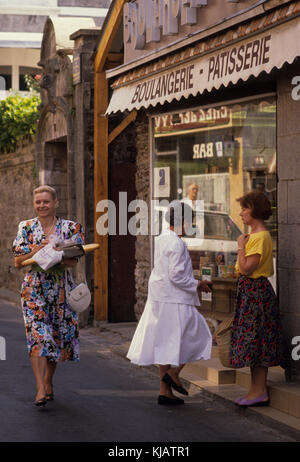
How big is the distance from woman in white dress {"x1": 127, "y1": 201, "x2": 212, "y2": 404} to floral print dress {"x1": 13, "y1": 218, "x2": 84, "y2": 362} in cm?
68

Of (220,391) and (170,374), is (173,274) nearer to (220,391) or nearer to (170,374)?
(170,374)

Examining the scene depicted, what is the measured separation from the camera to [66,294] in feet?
27.1

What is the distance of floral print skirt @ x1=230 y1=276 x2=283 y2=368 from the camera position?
7.98 m

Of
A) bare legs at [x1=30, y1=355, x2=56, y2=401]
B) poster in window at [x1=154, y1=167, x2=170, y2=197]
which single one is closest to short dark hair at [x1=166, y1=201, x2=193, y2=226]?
bare legs at [x1=30, y1=355, x2=56, y2=401]

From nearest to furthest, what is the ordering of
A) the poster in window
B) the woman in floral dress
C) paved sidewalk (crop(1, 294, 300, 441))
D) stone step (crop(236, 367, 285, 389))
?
paved sidewalk (crop(1, 294, 300, 441)) → the woman in floral dress → stone step (crop(236, 367, 285, 389)) → the poster in window

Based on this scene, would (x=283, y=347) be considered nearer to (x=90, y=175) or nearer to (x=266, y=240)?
(x=266, y=240)

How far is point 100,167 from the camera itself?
14102 mm

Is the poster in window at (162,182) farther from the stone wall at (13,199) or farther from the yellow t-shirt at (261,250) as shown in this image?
the stone wall at (13,199)

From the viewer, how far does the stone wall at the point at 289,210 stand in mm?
8492

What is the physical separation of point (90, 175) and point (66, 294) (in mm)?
6273

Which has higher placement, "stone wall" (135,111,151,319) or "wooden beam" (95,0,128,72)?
"wooden beam" (95,0,128,72)

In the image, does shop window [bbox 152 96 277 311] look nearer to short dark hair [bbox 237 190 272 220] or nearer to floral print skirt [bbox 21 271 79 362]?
short dark hair [bbox 237 190 272 220]

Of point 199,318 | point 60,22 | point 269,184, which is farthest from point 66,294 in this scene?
point 60,22

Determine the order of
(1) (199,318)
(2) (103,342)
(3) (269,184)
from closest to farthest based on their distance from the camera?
(1) (199,318), (3) (269,184), (2) (103,342)
